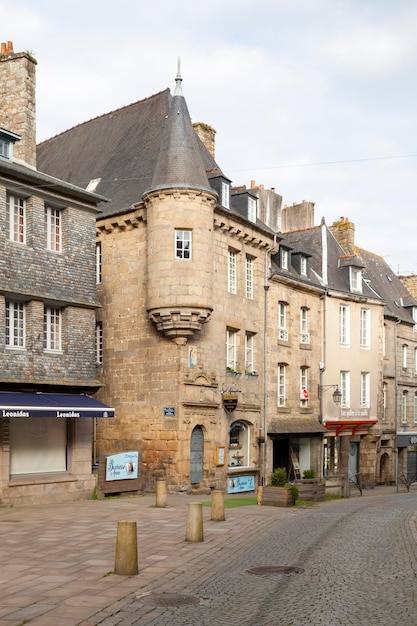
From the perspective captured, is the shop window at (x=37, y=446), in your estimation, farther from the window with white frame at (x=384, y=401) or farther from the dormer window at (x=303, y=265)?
the window with white frame at (x=384, y=401)

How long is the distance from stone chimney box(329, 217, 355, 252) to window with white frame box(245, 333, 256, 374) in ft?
40.9

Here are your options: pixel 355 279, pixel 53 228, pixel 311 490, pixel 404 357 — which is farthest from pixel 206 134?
pixel 404 357

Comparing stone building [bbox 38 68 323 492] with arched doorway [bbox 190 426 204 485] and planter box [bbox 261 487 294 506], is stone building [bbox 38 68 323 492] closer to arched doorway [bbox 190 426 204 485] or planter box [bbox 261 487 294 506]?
arched doorway [bbox 190 426 204 485]

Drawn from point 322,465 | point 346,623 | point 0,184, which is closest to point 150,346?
point 0,184

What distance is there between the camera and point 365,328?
1443 inches

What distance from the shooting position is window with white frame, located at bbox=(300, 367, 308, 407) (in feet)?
104

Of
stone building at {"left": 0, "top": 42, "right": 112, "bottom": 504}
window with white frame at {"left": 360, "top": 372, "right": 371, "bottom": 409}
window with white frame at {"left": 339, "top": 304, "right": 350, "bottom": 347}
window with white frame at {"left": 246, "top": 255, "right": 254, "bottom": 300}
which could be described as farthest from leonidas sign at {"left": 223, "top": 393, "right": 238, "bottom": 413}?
window with white frame at {"left": 360, "top": 372, "right": 371, "bottom": 409}

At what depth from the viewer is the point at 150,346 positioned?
82.5 ft

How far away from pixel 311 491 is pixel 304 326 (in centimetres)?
1116

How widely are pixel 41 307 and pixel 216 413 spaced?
26.5 ft

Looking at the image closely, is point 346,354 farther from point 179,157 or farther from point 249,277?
point 179,157

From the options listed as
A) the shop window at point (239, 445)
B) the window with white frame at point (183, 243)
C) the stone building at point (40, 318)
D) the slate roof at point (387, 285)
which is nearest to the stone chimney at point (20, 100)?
the stone building at point (40, 318)

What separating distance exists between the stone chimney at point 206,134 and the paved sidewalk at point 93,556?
1654cm

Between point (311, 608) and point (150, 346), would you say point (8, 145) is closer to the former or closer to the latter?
point (150, 346)
